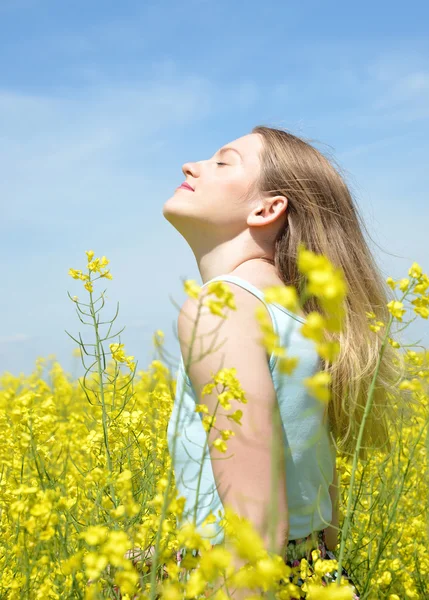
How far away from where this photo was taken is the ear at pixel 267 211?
1974mm

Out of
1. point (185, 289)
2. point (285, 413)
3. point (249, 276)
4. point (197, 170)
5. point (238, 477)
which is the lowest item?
point (238, 477)

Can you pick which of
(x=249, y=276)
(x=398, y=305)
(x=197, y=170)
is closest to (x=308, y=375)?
(x=249, y=276)

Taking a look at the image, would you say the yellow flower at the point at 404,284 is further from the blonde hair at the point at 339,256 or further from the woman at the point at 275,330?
the blonde hair at the point at 339,256

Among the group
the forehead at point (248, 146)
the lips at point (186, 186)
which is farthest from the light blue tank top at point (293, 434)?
the forehead at point (248, 146)

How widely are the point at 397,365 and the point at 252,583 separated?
1.43 meters

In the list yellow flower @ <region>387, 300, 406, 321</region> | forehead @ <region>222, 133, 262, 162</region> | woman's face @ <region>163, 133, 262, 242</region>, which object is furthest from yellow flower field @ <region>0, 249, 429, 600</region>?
forehead @ <region>222, 133, 262, 162</region>

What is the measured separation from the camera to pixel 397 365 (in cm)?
210

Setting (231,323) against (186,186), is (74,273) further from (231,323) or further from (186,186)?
(231,323)

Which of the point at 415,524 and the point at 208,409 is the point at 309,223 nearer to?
the point at 208,409

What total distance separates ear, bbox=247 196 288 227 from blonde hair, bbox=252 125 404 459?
3 cm

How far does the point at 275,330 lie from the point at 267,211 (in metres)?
0.52

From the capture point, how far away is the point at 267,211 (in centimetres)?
201

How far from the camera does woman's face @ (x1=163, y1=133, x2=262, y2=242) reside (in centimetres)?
196

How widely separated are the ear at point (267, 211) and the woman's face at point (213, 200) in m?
0.03
